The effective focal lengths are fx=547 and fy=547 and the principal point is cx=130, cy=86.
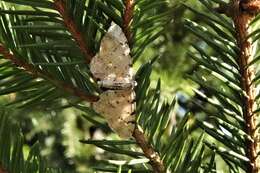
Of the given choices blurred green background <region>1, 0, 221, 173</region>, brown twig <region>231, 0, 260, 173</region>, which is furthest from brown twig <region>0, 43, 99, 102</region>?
blurred green background <region>1, 0, 221, 173</region>

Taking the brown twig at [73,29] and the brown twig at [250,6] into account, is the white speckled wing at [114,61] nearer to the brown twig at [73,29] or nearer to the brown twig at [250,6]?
the brown twig at [73,29]

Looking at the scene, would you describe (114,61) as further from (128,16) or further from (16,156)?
(16,156)

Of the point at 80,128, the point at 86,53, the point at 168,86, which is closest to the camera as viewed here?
the point at 86,53

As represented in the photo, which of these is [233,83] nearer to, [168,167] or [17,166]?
[168,167]

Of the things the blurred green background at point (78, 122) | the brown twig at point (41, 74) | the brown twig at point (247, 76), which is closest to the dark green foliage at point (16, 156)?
the brown twig at point (41, 74)

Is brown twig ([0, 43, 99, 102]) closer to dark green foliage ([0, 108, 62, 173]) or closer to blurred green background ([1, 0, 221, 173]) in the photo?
dark green foliage ([0, 108, 62, 173])

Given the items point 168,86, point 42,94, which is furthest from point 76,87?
point 168,86
